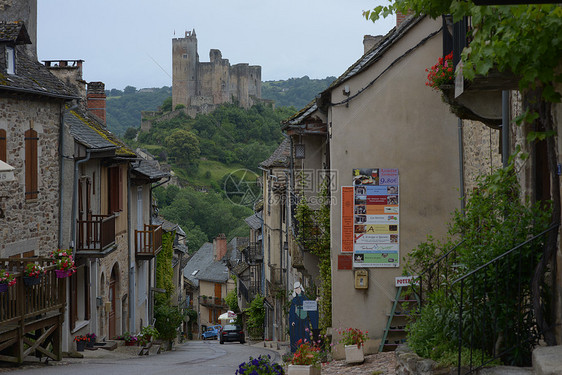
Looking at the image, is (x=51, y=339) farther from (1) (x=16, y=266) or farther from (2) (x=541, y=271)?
(2) (x=541, y=271)

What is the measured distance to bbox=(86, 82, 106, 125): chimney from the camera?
2394 centimetres

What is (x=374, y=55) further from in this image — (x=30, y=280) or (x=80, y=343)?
(x=80, y=343)

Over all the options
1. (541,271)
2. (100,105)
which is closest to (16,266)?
(541,271)

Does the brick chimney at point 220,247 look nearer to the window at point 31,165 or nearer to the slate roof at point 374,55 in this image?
the window at point 31,165

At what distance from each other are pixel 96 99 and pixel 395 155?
14005mm

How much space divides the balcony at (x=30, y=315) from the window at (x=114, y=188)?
6.78 m

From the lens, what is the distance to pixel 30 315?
38.8 ft

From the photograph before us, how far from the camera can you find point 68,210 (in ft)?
53.6

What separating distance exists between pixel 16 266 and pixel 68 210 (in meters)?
4.59

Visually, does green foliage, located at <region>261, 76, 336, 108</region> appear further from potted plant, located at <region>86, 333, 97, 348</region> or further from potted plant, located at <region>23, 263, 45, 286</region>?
potted plant, located at <region>23, 263, 45, 286</region>

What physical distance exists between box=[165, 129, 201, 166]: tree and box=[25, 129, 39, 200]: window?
255 feet

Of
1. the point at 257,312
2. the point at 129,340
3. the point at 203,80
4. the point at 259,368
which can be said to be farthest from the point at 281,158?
the point at 203,80

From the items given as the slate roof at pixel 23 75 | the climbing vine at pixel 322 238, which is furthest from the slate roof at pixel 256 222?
the slate roof at pixel 23 75

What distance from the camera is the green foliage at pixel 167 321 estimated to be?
26.7 m
